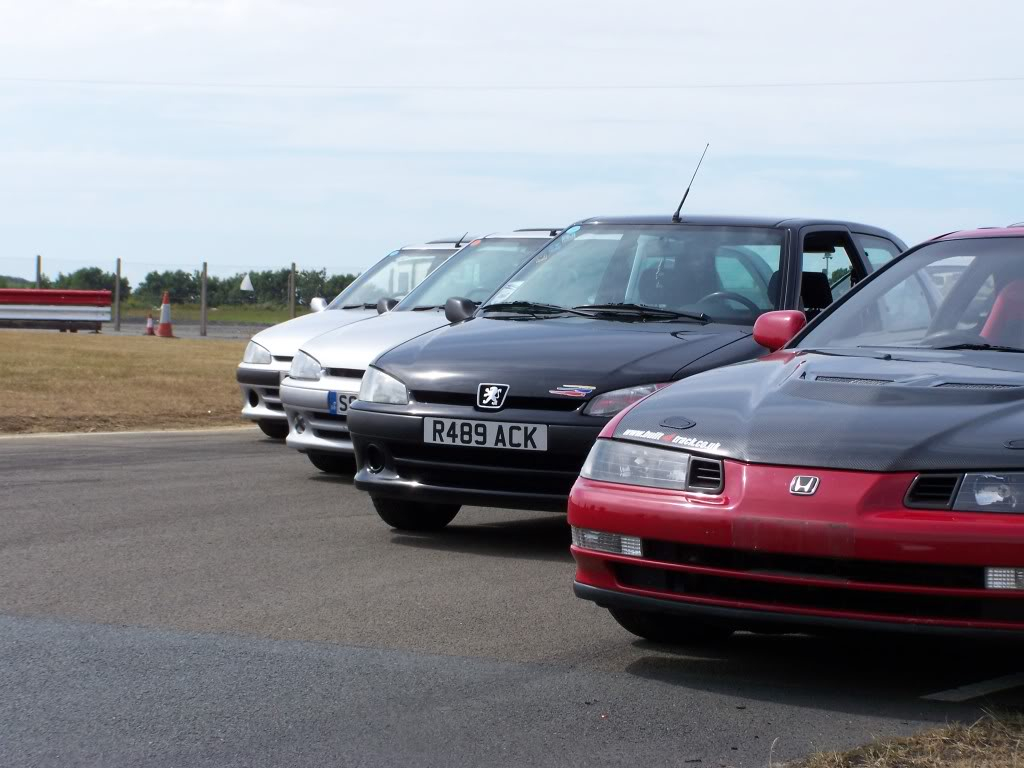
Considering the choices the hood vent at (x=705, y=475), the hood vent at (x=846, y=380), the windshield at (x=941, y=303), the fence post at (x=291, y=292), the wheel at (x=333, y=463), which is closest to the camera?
the hood vent at (x=705, y=475)

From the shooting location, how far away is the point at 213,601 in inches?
210

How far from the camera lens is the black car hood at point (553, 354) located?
20.4 ft

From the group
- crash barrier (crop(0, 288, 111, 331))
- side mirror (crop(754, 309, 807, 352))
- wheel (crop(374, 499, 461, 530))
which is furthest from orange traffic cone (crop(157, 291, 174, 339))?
side mirror (crop(754, 309, 807, 352))

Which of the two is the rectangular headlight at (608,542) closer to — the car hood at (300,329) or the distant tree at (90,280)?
the car hood at (300,329)

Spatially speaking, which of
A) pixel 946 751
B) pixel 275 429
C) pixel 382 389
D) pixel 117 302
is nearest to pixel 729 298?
pixel 382 389

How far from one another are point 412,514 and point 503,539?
17.1 inches

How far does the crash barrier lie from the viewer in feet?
102

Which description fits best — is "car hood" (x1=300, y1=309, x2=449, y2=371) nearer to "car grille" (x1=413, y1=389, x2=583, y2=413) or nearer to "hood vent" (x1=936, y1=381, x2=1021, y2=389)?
"car grille" (x1=413, y1=389, x2=583, y2=413)

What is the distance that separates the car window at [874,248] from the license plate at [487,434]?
2.79 metres

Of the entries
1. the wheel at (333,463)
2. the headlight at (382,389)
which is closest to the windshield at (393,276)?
the wheel at (333,463)

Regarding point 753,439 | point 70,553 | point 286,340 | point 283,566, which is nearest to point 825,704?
point 753,439

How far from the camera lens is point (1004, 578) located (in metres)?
3.72

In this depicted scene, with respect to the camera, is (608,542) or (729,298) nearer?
(608,542)

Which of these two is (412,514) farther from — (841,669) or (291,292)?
(291,292)
